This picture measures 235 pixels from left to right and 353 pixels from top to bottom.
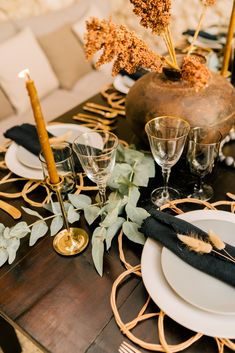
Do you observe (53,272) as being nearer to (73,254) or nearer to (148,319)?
(73,254)

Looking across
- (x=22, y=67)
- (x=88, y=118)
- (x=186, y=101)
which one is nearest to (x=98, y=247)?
(x=186, y=101)

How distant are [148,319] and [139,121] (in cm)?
50

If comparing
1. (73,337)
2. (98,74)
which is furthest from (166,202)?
(98,74)

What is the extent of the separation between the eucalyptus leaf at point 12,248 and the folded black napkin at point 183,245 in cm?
27

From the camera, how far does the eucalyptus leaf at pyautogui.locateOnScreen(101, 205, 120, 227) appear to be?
706mm

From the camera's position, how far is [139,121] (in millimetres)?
890

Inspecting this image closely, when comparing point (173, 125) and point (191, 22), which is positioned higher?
point (173, 125)

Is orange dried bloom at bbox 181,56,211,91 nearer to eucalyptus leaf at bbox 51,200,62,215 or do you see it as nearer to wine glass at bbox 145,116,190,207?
wine glass at bbox 145,116,190,207

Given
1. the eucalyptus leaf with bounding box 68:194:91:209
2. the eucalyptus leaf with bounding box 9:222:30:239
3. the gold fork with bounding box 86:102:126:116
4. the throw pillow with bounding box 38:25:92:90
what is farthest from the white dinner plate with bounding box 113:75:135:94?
the throw pillow with bounding box 38:25:92:90

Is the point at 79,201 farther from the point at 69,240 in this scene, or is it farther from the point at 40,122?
the point at 40,122

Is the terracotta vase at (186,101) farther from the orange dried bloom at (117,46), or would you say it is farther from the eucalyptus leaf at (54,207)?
the eucalyptus leaf at (54,207)

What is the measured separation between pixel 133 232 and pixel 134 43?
402 mm

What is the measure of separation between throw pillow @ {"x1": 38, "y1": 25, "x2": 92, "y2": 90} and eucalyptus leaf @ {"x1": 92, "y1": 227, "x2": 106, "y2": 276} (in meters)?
1.61


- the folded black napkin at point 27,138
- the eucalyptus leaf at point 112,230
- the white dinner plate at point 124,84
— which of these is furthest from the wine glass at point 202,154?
the white dinner plate at point 124,84
